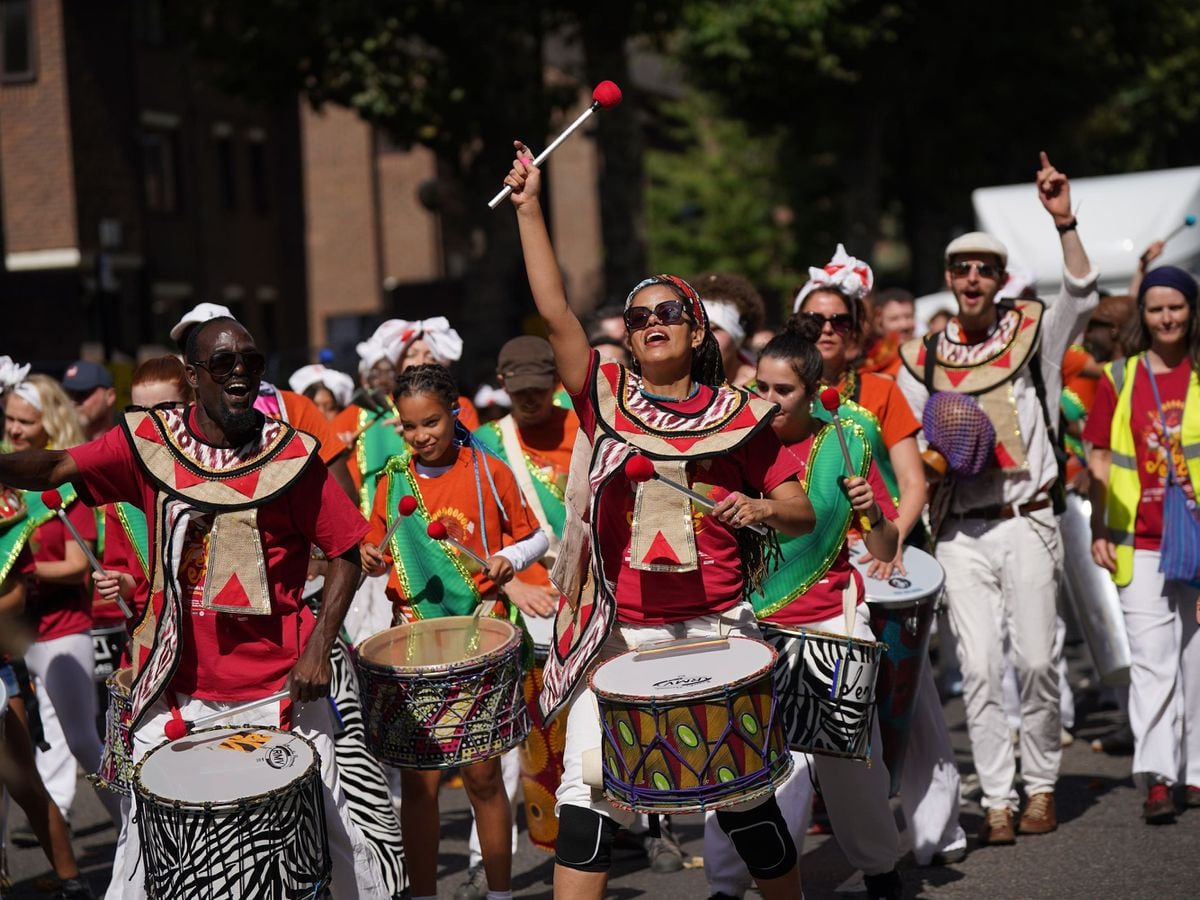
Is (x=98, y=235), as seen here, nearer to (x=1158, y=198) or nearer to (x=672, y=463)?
(x=1158, y=198)

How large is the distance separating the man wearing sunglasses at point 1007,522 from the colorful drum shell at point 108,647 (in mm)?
3601

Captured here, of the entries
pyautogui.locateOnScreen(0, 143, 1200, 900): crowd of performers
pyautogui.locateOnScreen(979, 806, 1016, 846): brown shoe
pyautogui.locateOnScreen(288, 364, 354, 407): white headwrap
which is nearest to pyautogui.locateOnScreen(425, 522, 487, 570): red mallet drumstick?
pyautogui.locateOnScreen(0, 143, 1200, 900): crowd of performers

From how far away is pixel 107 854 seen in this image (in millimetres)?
8023

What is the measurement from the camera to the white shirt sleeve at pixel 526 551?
6.57 metres

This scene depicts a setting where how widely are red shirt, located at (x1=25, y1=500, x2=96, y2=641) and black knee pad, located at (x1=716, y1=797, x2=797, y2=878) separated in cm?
353

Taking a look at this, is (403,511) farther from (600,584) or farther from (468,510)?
(600,584)

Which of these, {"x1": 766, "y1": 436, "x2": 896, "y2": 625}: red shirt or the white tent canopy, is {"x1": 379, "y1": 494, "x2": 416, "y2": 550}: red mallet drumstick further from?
the white tent canopy

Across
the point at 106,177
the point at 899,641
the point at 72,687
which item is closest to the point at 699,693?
the point at 899,641

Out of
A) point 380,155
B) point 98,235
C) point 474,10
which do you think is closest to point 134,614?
point 474,10

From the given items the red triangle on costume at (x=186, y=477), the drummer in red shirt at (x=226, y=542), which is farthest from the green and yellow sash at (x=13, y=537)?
the red triangle on costume at (x=186, y=477)

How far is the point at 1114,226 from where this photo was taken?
16.1 metres

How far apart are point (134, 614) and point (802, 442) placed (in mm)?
2432

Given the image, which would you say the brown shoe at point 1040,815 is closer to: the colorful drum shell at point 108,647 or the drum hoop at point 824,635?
the drum hoop at point 824,635

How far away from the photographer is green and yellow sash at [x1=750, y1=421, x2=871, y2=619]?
6133 mm
